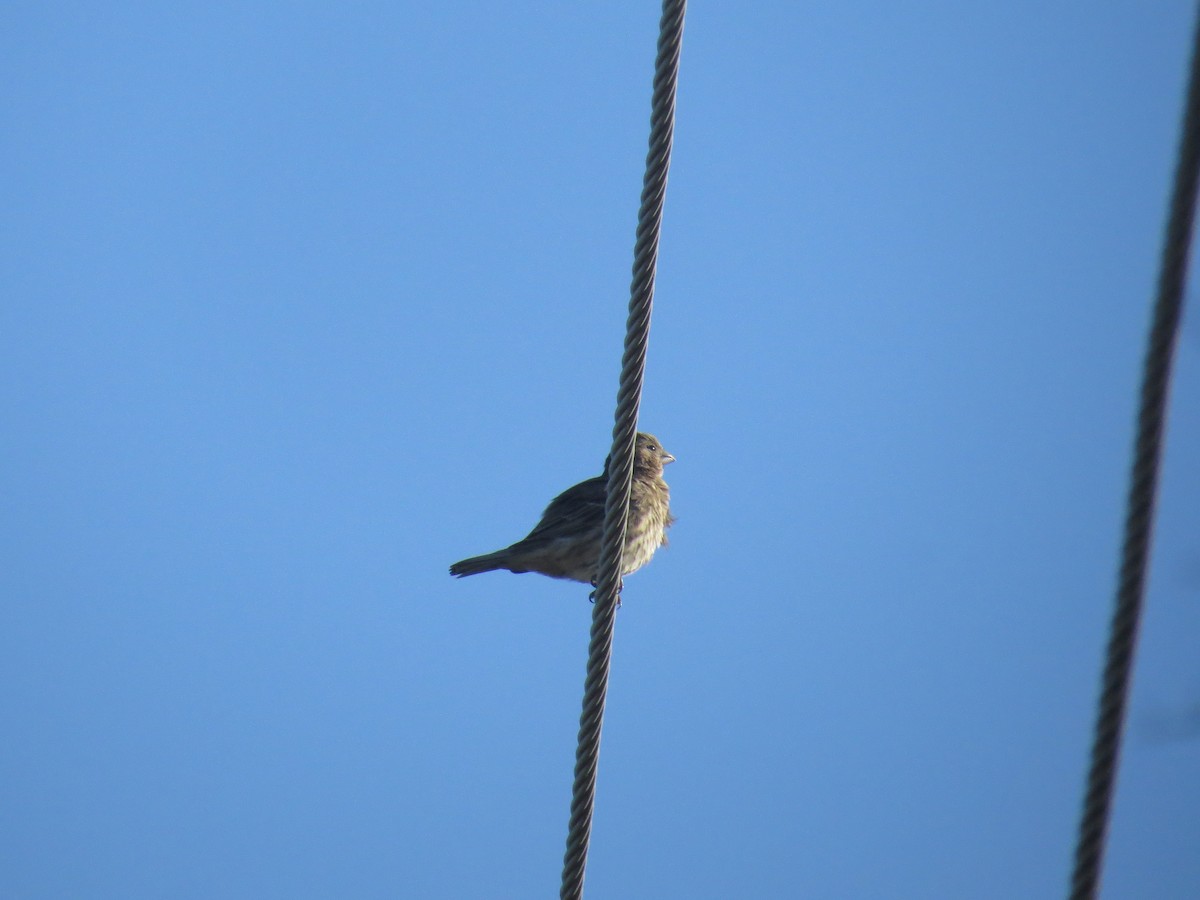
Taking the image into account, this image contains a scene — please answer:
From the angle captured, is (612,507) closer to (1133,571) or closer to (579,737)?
(579,737)

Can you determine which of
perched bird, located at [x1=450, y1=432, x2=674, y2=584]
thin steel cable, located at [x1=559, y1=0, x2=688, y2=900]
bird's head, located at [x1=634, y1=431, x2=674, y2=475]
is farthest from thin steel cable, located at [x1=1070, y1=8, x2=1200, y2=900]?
bird's head, located at [x1=634, y1=431, x2=674, y2=475]

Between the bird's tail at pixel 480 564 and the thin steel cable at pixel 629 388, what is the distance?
3.78m

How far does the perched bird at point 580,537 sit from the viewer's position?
732 cm

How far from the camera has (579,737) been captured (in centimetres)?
334

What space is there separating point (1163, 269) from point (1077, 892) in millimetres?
1036

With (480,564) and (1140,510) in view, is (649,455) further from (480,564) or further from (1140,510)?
(1140,510)

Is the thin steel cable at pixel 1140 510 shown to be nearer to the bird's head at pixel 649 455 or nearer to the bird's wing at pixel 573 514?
the bird's wing at pixel 573 514

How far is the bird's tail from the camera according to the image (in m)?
7.14

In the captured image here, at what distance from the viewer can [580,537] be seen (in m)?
7.36

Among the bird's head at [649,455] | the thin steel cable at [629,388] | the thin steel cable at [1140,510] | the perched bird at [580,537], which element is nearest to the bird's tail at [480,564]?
the perched bird at [580,537]

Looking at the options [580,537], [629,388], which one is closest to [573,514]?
[580,537]

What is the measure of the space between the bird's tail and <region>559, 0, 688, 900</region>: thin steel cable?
3780 mm

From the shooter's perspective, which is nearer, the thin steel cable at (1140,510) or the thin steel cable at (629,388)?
the thin steel cable at (1140,510)

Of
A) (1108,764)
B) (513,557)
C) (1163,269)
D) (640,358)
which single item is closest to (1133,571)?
(1108,764)
